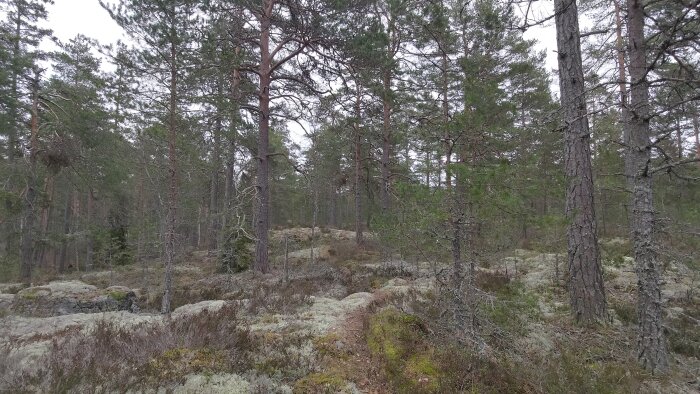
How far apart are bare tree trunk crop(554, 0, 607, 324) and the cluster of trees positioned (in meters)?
0.03

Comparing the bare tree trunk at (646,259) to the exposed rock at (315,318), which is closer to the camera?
the bare tree trunk at (646,259)

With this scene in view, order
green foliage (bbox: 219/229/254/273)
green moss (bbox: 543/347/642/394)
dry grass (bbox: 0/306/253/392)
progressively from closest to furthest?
dry grass (bbox: 0/306/253/392), green moss (bbox: 543/347/642/394), green foliage (bbox: 219/229/254/273)

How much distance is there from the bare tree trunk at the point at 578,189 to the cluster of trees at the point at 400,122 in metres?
0.03

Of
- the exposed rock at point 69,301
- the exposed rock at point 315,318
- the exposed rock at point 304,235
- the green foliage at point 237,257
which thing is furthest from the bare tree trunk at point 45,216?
the exposed rock at point 315,318

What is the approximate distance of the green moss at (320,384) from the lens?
4094mm

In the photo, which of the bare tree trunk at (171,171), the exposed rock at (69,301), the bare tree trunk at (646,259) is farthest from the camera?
the exposed rock at (69,301)

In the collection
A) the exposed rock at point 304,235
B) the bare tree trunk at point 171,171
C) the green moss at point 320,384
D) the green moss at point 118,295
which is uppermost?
the bare tree trunk at point 171,171

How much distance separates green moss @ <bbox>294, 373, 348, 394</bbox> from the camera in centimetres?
409

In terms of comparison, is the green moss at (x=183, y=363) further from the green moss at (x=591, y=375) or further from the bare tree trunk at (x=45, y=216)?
the bare tree trunk at (x=45, y=216)

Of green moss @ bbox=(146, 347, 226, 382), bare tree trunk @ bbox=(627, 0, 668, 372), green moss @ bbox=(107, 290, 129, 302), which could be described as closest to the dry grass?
green moss @ bbox=(146, 347, 226, 382)

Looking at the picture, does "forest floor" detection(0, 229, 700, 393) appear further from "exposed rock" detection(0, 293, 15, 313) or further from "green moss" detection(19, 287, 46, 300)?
"green moss" detection(19, 287, 46, 300)

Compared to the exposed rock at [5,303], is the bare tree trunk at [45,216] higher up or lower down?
higher up

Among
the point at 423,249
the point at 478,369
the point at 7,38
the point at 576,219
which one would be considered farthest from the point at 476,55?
the point at 7,38

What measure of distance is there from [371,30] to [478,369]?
348 inches
